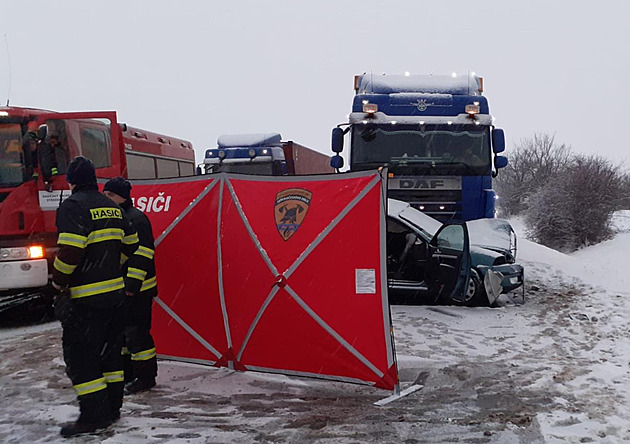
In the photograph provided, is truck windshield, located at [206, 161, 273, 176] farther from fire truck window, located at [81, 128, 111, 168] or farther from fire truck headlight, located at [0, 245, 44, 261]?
fire truck headlight, located at [0, 245, 44, 261]

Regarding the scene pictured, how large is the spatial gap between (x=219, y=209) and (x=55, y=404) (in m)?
2.29

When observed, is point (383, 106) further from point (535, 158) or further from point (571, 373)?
point (535, 158)

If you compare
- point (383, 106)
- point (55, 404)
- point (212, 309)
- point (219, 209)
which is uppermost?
point (383, 106)

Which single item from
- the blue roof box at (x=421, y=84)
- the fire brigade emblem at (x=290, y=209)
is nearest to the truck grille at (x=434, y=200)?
the blue roof box at (x=421, y=84)

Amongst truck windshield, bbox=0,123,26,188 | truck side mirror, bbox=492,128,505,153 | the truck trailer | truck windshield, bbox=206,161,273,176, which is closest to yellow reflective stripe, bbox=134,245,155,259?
truck windshield, bbox=0,123,26,188

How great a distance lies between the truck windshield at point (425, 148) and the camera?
34.9ft

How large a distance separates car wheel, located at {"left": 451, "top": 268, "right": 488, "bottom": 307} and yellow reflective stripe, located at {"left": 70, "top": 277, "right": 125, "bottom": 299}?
19.6 ft

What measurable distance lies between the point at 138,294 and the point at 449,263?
4931 mm

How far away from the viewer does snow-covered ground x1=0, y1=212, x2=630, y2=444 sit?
438 cm

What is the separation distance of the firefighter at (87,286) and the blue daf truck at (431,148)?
266 inches

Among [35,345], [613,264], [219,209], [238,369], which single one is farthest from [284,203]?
[613,264]

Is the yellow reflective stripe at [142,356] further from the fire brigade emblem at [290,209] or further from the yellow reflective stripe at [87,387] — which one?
the fire brigade emblem at [290,209]

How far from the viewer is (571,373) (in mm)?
5922

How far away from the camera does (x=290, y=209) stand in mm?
5500
